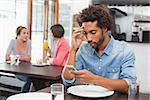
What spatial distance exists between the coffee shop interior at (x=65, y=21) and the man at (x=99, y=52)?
1103mm

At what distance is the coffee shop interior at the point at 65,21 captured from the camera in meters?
3.57

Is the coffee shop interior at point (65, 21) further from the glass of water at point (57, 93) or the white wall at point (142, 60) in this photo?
the glass of water at point (57, 93)

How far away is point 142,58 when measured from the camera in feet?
12.0

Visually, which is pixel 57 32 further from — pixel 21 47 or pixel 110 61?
A: pixel 110 61

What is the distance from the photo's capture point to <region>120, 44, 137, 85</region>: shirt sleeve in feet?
4.83

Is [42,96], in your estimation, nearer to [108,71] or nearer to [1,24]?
[108,71]

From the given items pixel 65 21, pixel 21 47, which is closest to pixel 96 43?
pixel 21 47

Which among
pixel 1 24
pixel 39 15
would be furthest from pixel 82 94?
pixel 39 15

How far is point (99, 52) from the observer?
1.66m

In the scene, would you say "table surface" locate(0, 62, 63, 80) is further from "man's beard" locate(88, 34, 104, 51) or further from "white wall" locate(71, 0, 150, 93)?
"white wall" locate(71, 0, 150, 93)

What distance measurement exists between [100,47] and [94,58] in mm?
100

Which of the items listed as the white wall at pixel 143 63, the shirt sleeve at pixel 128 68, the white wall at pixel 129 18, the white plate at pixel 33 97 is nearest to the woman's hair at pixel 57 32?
the white wall at pixel 129 18

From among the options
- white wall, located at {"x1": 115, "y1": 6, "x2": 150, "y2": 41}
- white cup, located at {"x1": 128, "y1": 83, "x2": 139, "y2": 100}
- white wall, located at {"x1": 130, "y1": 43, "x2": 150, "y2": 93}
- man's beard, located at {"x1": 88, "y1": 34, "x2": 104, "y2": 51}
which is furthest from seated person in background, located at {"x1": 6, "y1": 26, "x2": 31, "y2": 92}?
white cup, located at {"x1": 128, "y1": 83, "x2": 139, "y2": 100}

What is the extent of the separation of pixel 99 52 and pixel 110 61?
118mm
